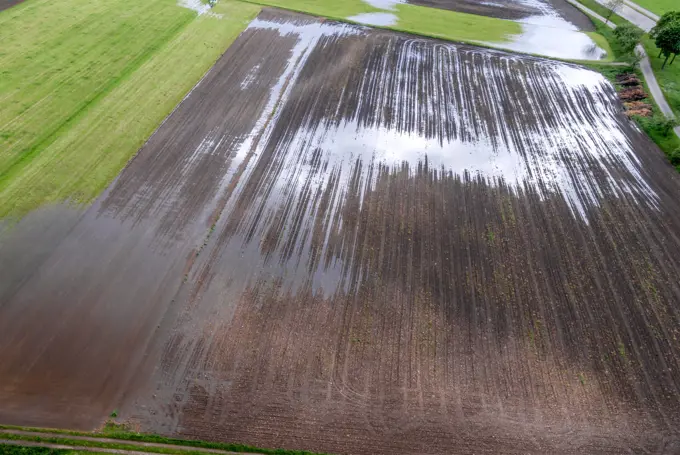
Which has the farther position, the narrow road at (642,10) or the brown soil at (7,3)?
the narrow road at (642,10)

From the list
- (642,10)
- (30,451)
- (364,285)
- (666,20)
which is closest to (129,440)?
A: (30,451)

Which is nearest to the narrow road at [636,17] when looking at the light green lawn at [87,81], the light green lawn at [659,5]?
the light green lawn at [659,5]

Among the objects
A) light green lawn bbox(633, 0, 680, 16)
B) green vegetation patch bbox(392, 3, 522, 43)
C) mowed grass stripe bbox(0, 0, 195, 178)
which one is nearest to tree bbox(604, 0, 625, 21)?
light green lawn bbox(633, 0, 680, 16)

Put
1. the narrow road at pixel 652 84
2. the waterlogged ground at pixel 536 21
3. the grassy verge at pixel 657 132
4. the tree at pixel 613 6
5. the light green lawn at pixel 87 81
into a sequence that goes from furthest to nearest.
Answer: the tree at pixel 613 6, the waterlogged ground at pixel 536 21, the narrow road at pixel 652 84, the grassy verge at pixel 657 132, the light green lawn at pixel 87 81

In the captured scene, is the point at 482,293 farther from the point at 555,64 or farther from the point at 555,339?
the point at 555,64

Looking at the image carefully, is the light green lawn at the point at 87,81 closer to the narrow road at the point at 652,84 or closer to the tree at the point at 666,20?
the narrow road at the point at 652,84
